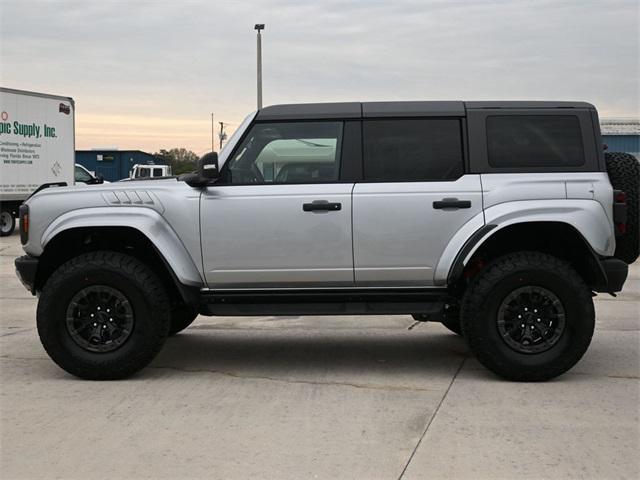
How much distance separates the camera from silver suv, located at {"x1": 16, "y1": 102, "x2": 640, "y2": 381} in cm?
535

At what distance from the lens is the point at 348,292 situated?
5508 mm

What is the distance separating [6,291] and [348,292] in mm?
7101

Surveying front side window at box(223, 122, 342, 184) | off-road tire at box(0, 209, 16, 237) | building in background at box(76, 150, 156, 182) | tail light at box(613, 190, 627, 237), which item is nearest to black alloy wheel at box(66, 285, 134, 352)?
front side window at box(223, 122, 342, 184)

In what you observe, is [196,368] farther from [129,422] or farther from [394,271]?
Result: [394,271]

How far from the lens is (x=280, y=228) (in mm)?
5410

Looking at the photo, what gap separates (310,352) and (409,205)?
6.17 ft

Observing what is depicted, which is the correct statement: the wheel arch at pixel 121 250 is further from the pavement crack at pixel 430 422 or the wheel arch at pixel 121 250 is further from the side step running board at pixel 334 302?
the pavement crack at pixel 430 422

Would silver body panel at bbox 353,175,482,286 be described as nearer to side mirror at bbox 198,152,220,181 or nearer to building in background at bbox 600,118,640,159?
side mirror at bbox 198,152,220,181

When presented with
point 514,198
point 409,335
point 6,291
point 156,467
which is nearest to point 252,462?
point 156,467

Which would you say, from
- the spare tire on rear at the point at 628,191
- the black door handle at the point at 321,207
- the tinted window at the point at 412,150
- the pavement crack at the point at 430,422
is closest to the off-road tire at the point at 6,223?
the black door handle at the point at 321,207

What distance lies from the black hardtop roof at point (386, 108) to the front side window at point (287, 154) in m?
0.07

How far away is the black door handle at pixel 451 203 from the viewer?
5.37 metres

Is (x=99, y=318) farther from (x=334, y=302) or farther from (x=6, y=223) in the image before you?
(x=6, y=223)

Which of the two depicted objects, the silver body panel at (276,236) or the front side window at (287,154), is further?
the front side window at (287,154)
